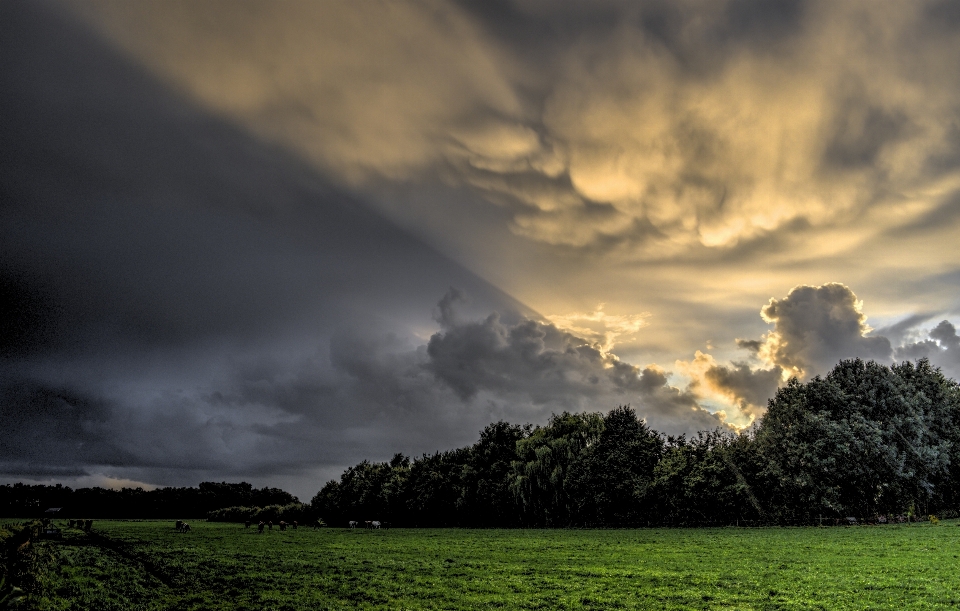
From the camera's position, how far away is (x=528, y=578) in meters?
26.8

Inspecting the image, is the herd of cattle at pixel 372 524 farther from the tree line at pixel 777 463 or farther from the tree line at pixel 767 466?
the tree line at pixel 777 463

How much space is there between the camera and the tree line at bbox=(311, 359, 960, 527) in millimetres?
65625

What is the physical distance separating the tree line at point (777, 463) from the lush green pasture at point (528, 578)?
2662cm

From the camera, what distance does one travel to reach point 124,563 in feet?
116

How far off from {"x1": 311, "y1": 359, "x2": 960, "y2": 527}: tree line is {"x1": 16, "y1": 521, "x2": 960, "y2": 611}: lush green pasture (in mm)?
26619

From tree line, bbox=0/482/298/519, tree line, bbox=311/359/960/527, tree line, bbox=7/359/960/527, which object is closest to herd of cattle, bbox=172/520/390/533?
tree line, bbox=7/359/960/527

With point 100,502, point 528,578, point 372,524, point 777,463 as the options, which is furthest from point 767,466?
point 100,502

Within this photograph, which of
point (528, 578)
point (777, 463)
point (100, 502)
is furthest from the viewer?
point (100, 502)

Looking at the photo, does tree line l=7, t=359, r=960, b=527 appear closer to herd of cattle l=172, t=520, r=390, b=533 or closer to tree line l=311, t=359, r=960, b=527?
tree line l=311, t=359, r=960, b=527

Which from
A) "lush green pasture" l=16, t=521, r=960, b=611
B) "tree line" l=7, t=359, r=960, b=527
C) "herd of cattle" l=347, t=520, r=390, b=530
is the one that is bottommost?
"herd of cattle" l=347, t=520, r=390, b=530

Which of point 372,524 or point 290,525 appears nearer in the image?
point 290,525

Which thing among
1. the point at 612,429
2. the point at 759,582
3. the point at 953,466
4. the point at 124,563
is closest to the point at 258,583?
the point at 124,563

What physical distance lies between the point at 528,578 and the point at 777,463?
5584 cm

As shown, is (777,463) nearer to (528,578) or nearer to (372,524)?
(528,578)
